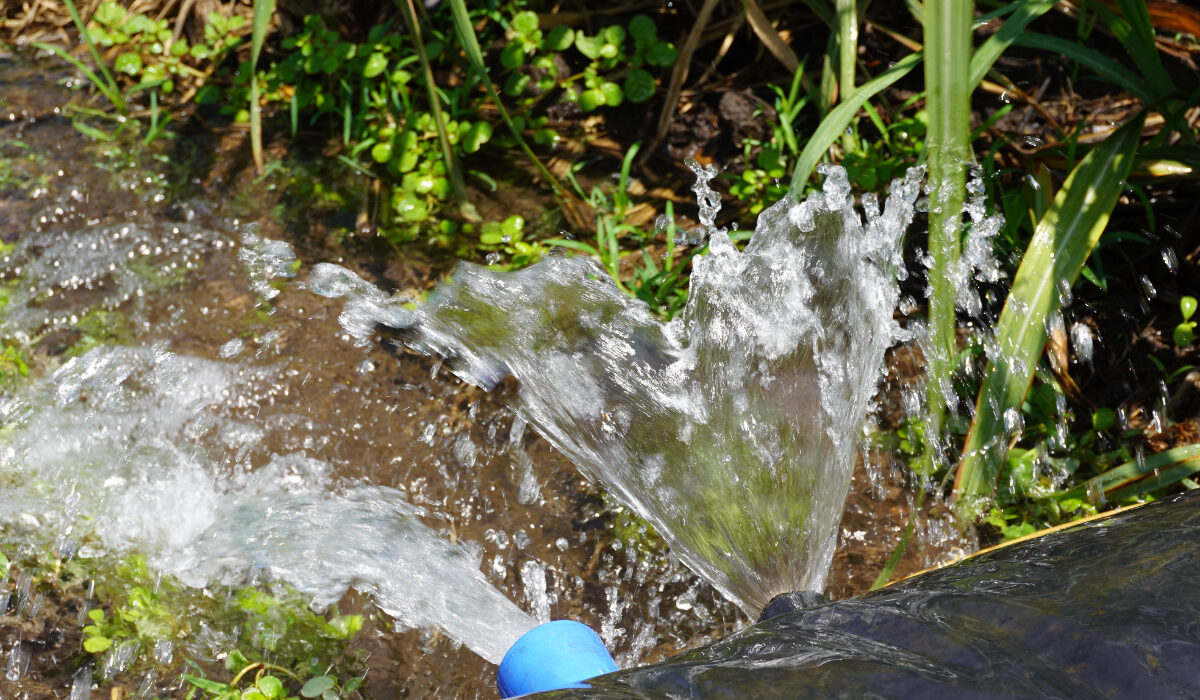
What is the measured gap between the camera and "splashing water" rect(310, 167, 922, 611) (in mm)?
1898

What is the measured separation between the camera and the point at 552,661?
1180 millimetres

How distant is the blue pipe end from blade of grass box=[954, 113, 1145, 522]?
108cm

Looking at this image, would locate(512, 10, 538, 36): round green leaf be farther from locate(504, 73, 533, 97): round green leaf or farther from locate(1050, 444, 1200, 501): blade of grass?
locate(1050, 444, 1200, 501): blade of grass

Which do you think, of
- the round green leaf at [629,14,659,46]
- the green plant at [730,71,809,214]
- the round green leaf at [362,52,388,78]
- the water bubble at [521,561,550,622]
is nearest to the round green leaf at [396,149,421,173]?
the round green leaf at [362,52,388,78]

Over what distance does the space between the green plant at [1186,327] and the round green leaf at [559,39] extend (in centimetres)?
183

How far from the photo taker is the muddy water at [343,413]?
1.92 metres

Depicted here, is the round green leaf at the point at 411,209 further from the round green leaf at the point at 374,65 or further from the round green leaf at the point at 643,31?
the round green leaf at the point at 643,31

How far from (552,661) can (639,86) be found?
2.09 meters

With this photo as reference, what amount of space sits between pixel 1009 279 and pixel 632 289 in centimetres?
91

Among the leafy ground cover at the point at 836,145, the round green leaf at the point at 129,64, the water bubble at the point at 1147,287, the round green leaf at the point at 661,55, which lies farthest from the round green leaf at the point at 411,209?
the water bubble at the point at 1147,287

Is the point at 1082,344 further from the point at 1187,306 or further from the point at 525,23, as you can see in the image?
the point at 525,23

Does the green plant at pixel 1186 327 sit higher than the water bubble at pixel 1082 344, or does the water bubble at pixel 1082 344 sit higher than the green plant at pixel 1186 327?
the green plant at pixel 1186 327

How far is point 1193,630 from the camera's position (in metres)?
0.97

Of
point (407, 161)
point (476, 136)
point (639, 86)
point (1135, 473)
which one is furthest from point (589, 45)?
point (1135, 473)
